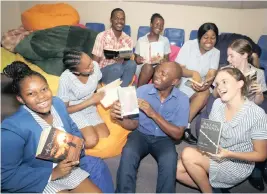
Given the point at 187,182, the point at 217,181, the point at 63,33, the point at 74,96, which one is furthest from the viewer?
the point at 63,33

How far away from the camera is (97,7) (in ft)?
17.2

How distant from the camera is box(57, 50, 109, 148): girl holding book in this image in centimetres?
230

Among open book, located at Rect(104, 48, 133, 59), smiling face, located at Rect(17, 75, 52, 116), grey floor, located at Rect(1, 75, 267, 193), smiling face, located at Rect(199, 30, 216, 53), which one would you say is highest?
smiling face, located at Rect(199, 30, 216, 53)

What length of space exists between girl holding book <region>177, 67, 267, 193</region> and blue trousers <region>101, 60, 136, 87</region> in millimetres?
1508

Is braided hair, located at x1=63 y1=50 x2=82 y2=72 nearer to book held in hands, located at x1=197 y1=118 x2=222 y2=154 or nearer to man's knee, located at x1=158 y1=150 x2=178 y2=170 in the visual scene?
man's knee, located at x1=158 y1=150 x2=178 y2=170

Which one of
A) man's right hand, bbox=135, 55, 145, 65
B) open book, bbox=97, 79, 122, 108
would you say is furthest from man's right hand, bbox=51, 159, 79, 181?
man's right hand, bbox=135, 55, 145, 65

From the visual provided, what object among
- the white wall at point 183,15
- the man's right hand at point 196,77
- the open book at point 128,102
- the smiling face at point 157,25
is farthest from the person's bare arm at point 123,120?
the white wall at point 183,15

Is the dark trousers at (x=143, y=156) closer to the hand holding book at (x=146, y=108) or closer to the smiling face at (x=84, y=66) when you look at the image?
the hand holding book at (x=146, y=108)

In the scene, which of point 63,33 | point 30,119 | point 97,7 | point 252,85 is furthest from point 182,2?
point 30,119

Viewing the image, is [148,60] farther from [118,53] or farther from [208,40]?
[208,40]

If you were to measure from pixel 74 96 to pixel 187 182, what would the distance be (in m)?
1.30

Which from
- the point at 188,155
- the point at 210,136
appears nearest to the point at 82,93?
the point at 188,155

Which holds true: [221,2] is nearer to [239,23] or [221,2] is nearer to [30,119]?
[239,23]

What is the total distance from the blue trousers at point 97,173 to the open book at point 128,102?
445mm
